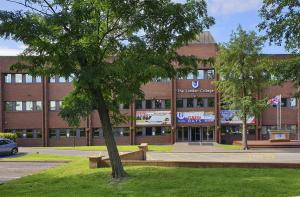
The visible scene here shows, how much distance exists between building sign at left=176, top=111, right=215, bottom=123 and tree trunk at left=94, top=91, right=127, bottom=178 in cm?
4657

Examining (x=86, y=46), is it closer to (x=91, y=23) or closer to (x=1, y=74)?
(x=91, y=23)

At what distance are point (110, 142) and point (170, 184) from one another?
3781 mm

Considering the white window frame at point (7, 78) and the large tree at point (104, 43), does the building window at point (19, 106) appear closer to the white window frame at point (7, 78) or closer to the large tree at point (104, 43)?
the white window frame at point (7, 78)

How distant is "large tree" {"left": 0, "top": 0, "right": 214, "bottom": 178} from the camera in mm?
15883

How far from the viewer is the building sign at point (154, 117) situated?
212 feet

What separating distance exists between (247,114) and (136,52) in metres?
33.4

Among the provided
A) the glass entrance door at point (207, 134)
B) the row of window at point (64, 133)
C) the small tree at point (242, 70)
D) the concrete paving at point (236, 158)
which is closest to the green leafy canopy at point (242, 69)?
the small tree at point (242, 70)

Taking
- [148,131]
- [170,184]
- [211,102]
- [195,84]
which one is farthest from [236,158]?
[148,131]

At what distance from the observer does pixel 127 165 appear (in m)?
21.7

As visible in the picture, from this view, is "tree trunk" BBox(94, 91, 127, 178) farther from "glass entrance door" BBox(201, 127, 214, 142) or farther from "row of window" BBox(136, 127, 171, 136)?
"glass entrance door" BBox(201, 127, 214, 142)

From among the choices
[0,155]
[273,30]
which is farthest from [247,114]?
[273,30]

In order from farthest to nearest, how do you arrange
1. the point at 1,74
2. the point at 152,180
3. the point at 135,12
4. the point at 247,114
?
the point at 1,74
the point at 247,114
the point at 135,12
the point at 152,180

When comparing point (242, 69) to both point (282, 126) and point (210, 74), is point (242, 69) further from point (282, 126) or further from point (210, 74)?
point (282, 126)

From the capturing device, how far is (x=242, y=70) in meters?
47.3
